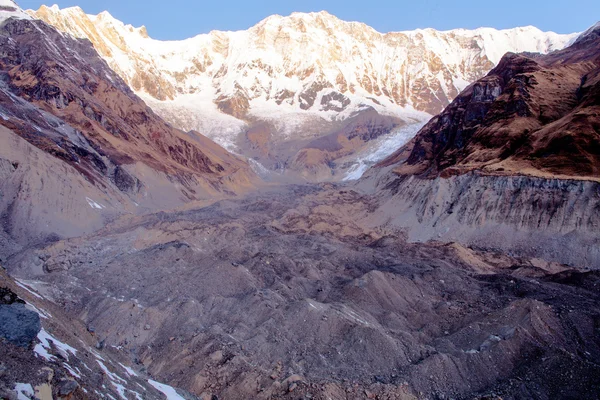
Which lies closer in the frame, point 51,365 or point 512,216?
point 51,365

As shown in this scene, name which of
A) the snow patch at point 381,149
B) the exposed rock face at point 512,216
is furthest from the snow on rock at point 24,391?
the snow patch at point 381,149

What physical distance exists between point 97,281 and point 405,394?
59.8 ft

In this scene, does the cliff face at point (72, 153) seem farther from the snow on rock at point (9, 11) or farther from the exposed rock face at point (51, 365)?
the exposed rock face at point (51, 365)

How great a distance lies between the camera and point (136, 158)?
217ft

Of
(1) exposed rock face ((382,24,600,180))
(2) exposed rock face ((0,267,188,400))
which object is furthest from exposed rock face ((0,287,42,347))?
(1) exposed rock face ((382,24,600,180))

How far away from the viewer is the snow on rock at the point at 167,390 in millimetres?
14327

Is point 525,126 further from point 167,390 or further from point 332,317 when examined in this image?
point 167,390

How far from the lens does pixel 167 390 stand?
14.8 meters

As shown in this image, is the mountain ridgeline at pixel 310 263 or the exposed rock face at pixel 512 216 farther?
the exposed rock face at pixel 512 216

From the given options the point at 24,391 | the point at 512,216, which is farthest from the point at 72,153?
the point at 24,391

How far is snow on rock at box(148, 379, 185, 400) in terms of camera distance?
47.0ft

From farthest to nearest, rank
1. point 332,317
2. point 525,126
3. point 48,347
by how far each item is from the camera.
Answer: point 525,126, point 332,317, point 48,347

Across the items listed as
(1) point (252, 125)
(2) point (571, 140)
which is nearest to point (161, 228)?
(2) point (571, 140)

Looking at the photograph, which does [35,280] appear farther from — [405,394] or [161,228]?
[405,394]
